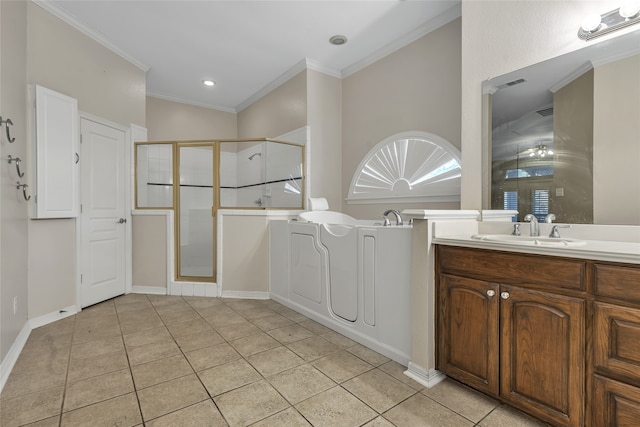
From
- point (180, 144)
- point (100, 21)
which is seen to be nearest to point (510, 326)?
point (180, 144)

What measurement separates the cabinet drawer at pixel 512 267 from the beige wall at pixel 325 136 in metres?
2.35

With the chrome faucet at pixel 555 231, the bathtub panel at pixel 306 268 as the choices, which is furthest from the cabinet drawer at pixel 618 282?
the bathtub panel at pixel 306 268

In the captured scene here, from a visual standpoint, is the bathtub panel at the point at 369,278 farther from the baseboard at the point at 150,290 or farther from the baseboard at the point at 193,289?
the baseboard at the point at 150,290

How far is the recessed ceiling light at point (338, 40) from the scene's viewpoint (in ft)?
10.9

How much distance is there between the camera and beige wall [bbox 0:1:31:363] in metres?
1.95

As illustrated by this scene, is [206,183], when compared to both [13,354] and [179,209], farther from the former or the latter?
[13,354]

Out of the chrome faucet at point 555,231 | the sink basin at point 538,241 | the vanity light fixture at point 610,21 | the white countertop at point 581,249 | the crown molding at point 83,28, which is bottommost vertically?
the white countertop at point 581,249

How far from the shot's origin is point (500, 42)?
78.7 inches

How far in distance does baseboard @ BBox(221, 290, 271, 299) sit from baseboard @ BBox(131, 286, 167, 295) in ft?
2.54

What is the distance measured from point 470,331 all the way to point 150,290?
3.53m

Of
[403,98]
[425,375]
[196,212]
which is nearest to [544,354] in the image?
[425,375]

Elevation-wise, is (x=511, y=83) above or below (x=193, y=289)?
above

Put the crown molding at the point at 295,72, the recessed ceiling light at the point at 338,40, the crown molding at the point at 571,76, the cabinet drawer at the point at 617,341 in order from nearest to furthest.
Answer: the cabinet drawer at the point at 617,341 < the crown molding at the point at 571,76 < the recessed ceiling light at the point at 338,40 < the crown molding at the point at 295,72

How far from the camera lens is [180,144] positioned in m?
3.72
